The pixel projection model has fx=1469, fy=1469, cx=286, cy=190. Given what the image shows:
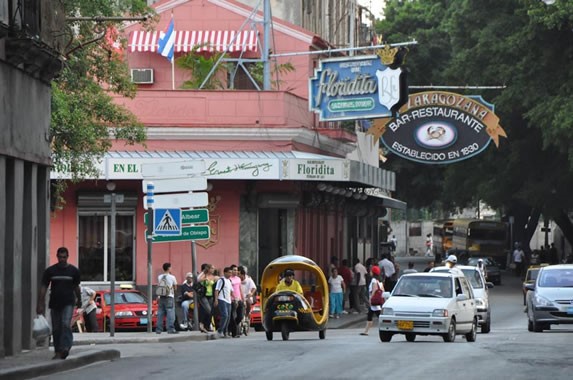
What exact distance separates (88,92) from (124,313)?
266 inches

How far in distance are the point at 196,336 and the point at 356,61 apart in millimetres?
14857

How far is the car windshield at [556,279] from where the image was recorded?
114ft

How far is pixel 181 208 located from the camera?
35.2 meters

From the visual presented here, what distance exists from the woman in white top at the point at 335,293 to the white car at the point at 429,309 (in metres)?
12.4

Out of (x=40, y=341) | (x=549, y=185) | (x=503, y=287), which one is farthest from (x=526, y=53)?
(x=40, y=341)

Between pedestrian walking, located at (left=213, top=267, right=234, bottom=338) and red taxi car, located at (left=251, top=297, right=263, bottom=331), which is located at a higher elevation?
pedestrian walking, located at (left=213, top=267, right=234, bottom=338)

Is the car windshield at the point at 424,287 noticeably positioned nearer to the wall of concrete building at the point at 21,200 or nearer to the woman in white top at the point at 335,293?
the wall of concrete building at the point at 21,200

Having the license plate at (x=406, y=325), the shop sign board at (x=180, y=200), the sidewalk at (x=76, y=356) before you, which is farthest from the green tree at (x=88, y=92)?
the license plate at (x=406, y=325)

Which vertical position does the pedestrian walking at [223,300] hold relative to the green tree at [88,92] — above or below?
below

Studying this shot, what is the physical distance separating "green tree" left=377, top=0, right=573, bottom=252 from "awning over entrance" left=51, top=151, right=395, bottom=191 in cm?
1554

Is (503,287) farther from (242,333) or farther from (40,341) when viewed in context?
(40,341)

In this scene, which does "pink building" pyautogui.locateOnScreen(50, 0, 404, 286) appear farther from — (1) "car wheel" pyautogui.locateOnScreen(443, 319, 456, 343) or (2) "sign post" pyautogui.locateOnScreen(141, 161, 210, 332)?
(1) "car wheel" pyautogui.locateOnScreen(443, 319, 456, 343)

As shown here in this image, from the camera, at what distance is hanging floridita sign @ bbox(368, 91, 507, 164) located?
48.8 m

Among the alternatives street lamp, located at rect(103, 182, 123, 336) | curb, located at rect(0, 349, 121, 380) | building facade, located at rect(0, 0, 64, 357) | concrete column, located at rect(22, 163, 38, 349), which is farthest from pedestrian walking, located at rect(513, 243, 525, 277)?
curb, located at rect(0, 349, 121, 380)
